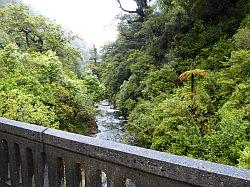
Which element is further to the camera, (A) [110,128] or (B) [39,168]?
(A) [110,128]

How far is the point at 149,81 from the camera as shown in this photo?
71.3 feet

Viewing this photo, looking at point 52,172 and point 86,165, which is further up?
point 86,165

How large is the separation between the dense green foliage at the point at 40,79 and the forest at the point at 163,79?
0.06m

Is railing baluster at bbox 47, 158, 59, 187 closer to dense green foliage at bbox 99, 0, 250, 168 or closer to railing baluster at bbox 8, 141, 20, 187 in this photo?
railing baluster at bbox 8, 141, 20, 187

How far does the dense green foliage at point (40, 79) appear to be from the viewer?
42.4ft

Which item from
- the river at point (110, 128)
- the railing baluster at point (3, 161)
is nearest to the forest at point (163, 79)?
the river at point (110, 128)

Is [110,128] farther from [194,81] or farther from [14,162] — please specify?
[14,162]

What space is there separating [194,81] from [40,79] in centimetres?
882

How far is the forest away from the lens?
12.0m

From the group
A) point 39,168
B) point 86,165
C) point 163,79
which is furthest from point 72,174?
point 163,79

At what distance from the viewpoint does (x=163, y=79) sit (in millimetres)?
21125

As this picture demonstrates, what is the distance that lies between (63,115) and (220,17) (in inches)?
512

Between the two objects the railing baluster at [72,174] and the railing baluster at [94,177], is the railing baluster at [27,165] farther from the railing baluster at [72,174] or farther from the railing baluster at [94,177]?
the railing baluster at [94,177]

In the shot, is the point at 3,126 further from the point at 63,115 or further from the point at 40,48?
the point at 40,48
